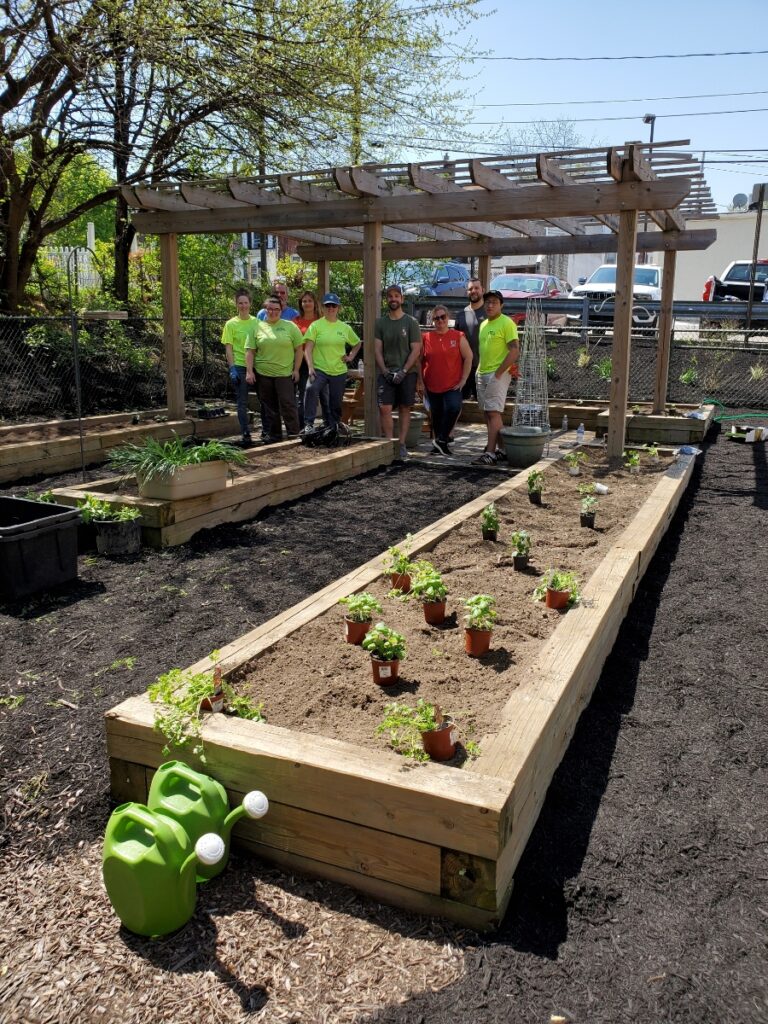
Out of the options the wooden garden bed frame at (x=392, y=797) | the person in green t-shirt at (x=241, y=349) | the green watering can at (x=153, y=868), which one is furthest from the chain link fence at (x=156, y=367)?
the green watering can at (x=153, y=868)

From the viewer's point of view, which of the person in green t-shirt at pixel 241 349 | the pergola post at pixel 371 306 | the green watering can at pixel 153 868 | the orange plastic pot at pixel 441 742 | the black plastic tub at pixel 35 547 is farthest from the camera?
the pergola post at pixel 371 306

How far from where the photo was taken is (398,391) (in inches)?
373

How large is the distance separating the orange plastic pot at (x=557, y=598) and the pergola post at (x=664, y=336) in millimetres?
7672

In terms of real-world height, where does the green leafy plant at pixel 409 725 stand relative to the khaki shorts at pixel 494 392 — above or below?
below

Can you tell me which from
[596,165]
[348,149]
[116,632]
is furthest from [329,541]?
[348,149]

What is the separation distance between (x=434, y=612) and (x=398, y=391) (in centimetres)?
584

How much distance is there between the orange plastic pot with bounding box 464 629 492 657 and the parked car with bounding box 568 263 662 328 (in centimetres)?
1569

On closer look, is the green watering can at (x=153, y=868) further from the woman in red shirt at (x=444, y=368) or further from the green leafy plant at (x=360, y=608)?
the woman in red shirt at (x=444, y=368)

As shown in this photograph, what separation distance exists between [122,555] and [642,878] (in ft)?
13.8

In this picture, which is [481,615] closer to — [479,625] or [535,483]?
[479,625]

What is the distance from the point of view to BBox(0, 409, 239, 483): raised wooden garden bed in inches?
331

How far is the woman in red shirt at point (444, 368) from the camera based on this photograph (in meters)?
8.98

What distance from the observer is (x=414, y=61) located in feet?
47.8

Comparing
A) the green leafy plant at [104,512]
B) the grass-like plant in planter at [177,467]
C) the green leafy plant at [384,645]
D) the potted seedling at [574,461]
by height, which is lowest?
the green leafy plant at [384,645]
